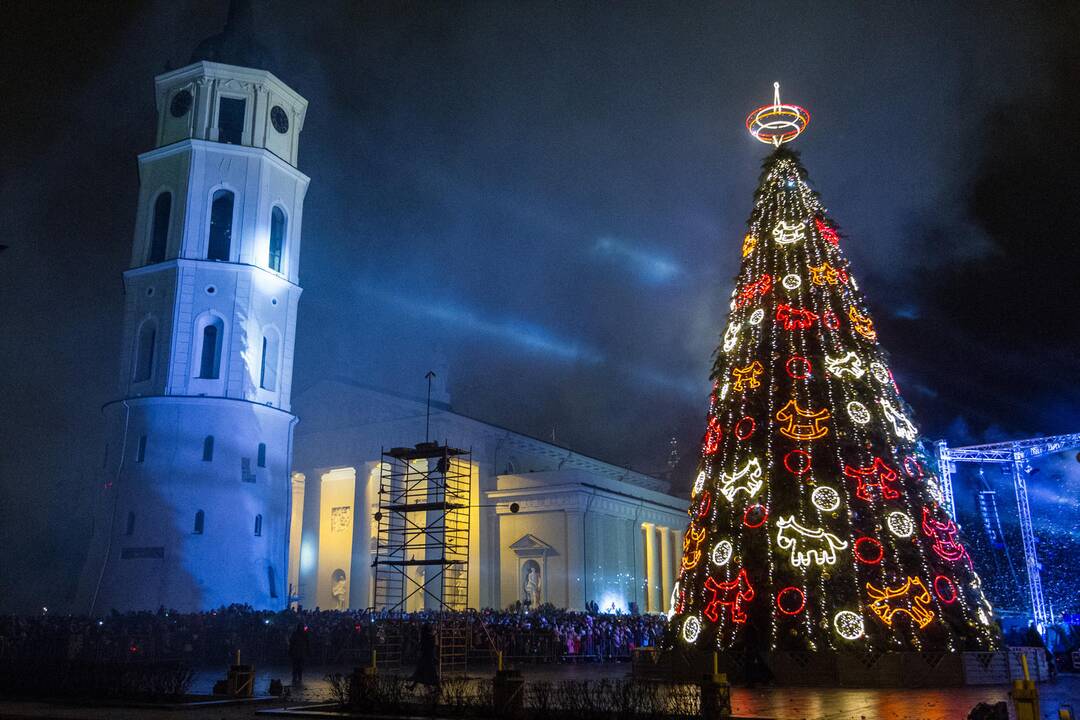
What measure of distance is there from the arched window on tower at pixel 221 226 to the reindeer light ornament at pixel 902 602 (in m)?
30.0

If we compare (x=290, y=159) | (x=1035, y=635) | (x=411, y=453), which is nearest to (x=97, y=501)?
(x=411, y=453)

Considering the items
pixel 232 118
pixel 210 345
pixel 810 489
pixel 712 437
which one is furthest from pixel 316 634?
pixel 232 118

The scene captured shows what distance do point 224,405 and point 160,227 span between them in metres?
9.10

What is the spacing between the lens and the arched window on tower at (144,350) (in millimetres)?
36000

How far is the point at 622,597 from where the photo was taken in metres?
48.5

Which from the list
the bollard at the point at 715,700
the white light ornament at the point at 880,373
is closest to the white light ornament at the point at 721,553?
the white light ornament at the point at 880,373

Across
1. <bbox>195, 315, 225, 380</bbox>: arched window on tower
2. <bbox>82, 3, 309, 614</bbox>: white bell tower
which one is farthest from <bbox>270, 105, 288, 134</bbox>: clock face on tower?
<bbox>195, 315, 225, 380</bbox>: arched window on tower

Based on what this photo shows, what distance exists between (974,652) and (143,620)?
77.9 feet

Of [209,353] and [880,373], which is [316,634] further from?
[880,373]

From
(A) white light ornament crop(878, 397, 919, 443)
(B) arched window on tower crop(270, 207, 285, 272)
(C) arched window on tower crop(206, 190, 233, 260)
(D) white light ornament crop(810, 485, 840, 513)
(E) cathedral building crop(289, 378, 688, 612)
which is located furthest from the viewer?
(E) cathedral building crop(289, 378, 688, 612)

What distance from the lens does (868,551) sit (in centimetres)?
1563

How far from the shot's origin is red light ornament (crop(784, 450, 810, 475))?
54.1 feet

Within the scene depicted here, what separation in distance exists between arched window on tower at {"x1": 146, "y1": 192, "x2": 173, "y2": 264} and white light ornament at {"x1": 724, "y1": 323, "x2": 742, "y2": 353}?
1089 inches

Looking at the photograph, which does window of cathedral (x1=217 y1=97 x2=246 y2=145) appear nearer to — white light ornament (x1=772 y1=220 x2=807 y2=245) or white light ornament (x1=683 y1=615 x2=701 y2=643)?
white light ornament (x1=772 y1=220 x2=807 y2=245)
